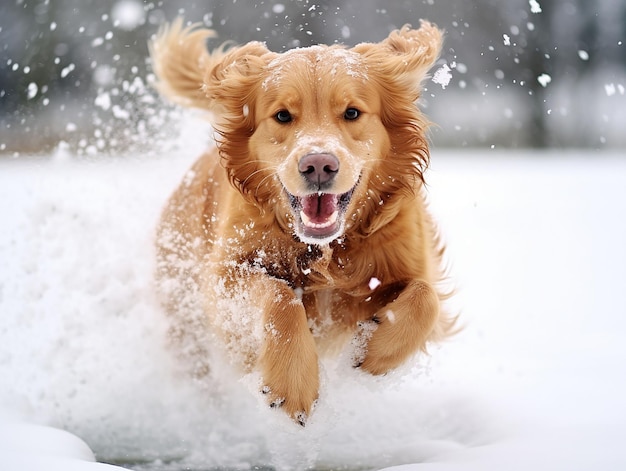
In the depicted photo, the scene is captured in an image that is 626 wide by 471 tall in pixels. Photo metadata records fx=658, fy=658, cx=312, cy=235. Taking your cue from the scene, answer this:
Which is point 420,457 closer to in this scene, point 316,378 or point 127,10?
point 316,378

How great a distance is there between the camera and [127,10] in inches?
212

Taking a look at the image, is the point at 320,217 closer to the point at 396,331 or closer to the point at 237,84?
the point at 396,331

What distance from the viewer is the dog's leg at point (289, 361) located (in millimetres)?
2320

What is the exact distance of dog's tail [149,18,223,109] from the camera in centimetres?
355

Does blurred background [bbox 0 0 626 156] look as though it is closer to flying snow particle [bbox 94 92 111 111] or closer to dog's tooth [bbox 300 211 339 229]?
flying snow particle [bbox 94 92 111 111]

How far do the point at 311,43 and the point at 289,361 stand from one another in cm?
134

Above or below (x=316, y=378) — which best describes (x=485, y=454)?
below

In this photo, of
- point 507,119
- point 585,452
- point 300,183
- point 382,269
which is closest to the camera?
point 585,452

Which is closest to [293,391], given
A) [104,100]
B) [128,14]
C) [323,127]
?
[323,127]

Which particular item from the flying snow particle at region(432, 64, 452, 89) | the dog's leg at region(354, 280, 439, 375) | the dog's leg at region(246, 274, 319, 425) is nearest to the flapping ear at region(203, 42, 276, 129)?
the flying snow particle at region(432, 64, 452, 89)

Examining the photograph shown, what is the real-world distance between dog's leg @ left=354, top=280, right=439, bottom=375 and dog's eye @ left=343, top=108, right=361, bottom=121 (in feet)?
2.35

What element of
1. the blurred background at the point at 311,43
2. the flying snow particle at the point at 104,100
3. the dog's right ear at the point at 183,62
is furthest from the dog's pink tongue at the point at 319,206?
the flying snow particle at the point at 104,100

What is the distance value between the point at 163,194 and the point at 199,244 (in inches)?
50.2

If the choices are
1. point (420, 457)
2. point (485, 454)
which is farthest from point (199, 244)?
point (485, 454)
